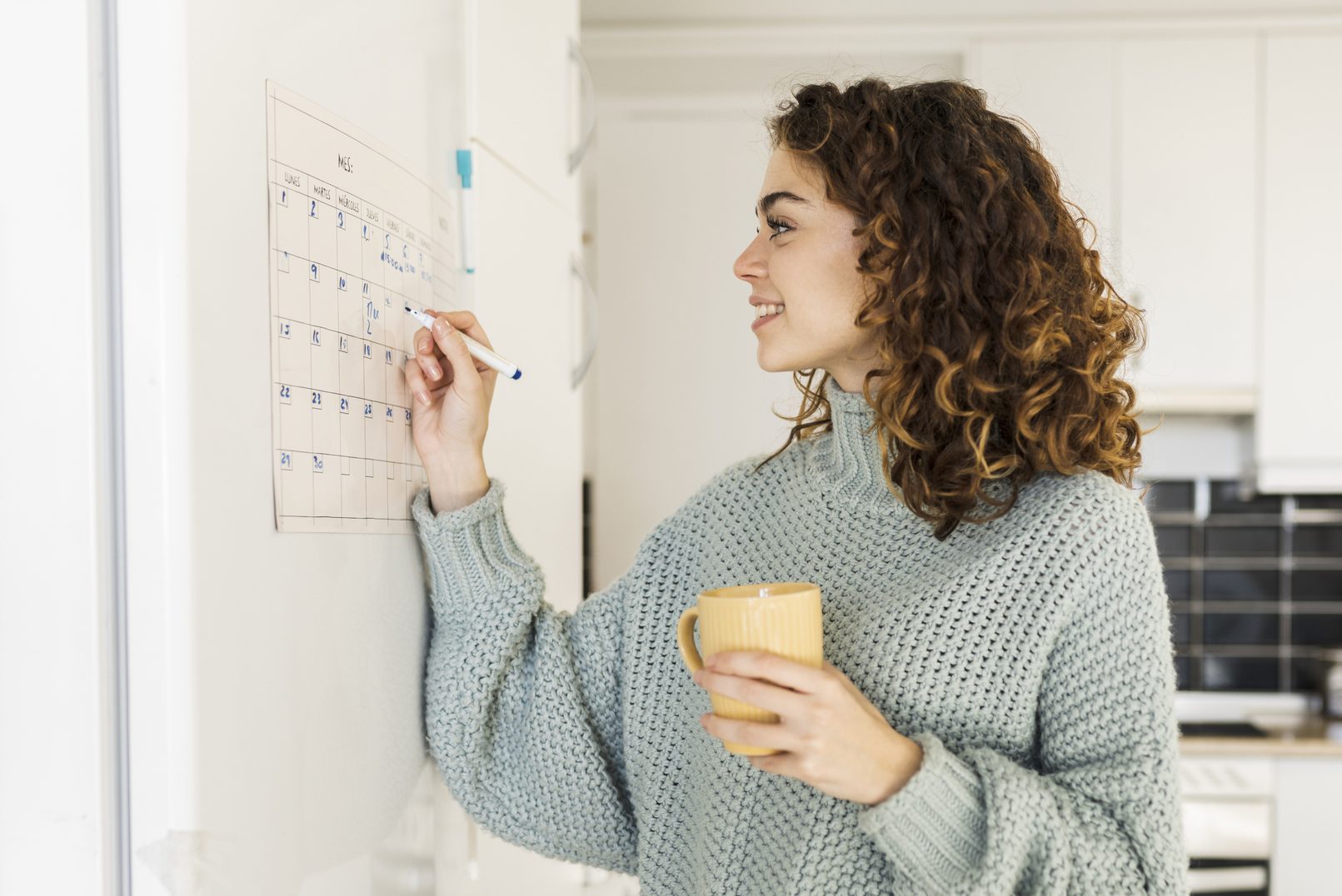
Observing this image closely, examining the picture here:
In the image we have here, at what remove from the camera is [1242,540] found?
9.30ft

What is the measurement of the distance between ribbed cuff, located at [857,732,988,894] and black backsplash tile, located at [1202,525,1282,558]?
2.30m

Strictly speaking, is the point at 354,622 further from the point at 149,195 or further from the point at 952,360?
the point at 952,360

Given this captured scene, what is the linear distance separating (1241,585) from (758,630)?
8.23ft

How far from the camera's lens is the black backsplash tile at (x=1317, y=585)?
282 cm

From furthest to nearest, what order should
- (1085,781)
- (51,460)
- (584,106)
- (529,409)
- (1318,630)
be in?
(1318,630)
(584,106)
(529,409)
(1085,781)
(51,460)

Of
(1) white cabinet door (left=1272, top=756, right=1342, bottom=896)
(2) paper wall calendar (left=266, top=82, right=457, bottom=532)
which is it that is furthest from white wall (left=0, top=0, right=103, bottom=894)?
(1) white cabinet door (left=1272, top=756, right=1342, bottom=896)

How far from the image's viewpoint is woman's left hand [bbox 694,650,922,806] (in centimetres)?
75

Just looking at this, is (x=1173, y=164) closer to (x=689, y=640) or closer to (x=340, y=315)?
(x=689, y=640)

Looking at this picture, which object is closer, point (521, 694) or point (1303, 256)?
point (521, 694)

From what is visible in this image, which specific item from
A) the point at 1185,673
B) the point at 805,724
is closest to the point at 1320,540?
the point at 1185,673

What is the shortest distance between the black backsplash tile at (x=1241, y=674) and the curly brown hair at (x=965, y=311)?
2107mm

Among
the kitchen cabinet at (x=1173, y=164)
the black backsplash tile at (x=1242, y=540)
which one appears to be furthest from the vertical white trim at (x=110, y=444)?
the black backsplash tile at (x=1242, y=540)

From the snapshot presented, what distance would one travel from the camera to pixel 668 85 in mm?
2803

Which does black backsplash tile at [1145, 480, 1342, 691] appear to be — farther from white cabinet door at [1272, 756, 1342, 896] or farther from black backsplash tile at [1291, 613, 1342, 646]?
white cabinet door at [1272, 756, 1342, 896]
